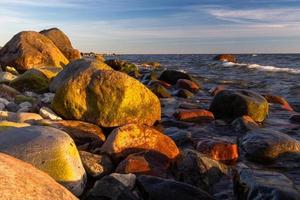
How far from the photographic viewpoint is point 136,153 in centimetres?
640

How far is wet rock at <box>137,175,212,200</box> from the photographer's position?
15.5 ft

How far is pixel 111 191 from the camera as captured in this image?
4.80 m

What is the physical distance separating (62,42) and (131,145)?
59.6ft

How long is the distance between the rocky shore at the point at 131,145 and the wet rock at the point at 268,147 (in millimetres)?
17

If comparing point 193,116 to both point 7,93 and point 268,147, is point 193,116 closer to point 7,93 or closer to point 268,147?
point 268,147

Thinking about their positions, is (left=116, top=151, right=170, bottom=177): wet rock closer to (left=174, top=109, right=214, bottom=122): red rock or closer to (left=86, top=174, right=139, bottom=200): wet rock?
(left=86, top=174, right=139, bottom=200): wet rock

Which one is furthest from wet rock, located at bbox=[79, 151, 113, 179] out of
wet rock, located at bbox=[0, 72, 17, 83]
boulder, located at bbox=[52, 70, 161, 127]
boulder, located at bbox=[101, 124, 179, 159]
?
wet rock, located at bbox=[0, 72, 17, 83]

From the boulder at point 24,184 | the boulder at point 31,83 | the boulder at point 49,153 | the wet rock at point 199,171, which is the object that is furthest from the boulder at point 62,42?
the boulder at point 24,184

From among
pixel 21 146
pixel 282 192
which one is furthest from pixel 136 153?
pixel 282 192

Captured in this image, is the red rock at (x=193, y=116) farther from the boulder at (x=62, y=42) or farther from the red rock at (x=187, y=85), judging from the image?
the boulder at (x=62, y=42)

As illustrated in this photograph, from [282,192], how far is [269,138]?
292 centimetres

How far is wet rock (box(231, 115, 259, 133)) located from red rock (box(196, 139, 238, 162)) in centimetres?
222

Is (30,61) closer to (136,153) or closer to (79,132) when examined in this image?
(79,132)

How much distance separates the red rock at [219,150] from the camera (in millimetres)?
7109
